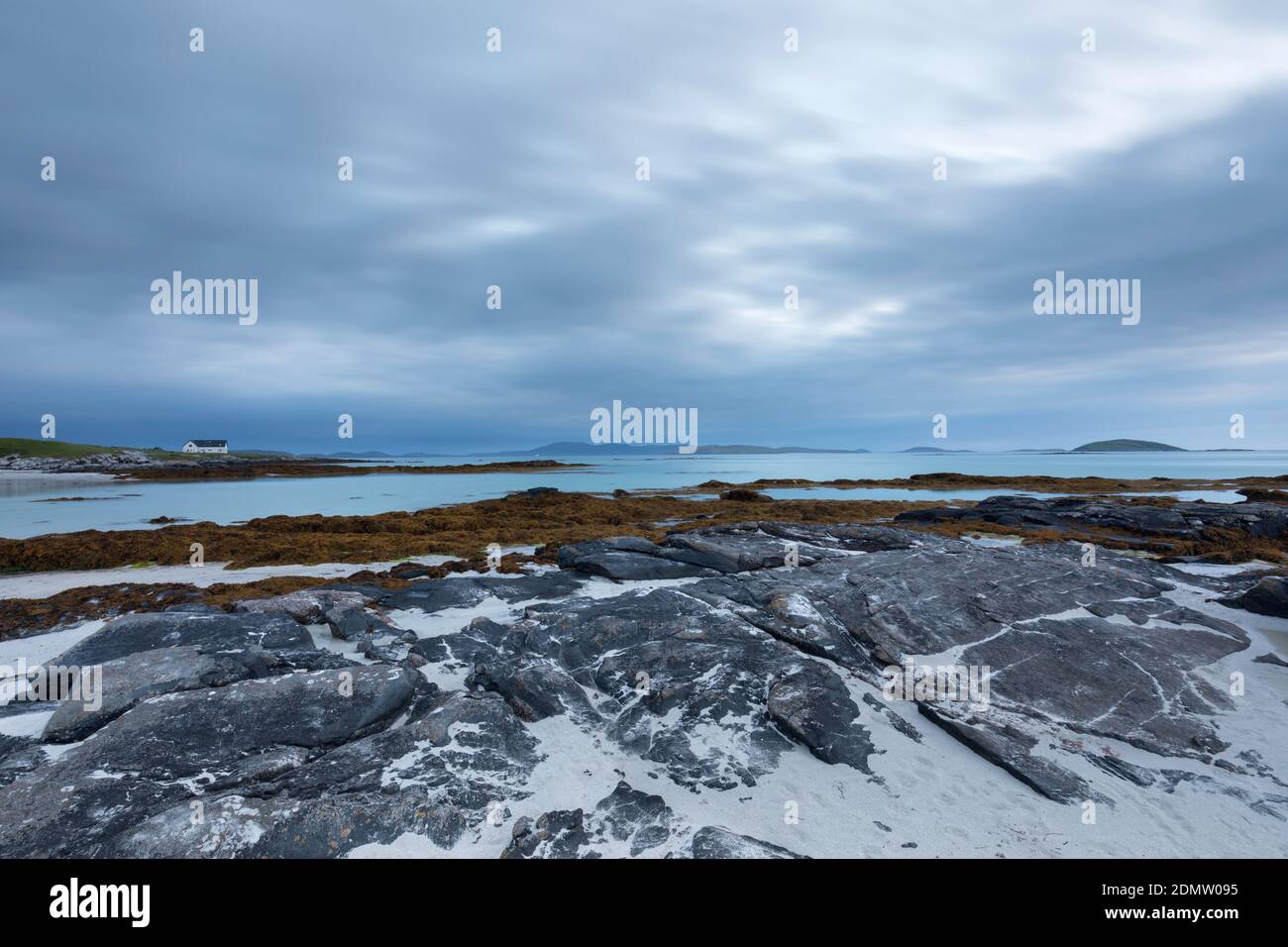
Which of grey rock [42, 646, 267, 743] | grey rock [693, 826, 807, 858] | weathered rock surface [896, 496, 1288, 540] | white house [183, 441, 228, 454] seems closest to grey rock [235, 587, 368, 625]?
grey rock [42, 646, 267, 743]

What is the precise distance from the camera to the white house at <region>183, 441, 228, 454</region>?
6464 inches

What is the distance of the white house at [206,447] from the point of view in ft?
539

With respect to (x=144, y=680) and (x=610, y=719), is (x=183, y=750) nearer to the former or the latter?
(x=144, y=680)

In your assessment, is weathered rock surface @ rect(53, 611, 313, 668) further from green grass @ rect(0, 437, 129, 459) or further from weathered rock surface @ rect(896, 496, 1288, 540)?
green grass @ rect(0, 437, 129, 459)

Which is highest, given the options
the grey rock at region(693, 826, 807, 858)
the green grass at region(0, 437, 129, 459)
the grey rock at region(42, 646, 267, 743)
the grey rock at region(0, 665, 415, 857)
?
the green grass at region(0, 437, 129, 459)

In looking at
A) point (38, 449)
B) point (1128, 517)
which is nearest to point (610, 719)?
point (1128, 517)

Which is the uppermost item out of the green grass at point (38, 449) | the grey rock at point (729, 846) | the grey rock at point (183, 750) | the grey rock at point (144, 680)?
the green grass at point (38, 449)

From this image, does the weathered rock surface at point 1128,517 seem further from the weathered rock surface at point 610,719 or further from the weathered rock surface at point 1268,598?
the weathered rock surface at point 610,719

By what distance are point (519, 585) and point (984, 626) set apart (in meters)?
11.5

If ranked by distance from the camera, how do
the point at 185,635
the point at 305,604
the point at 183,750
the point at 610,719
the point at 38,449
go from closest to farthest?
the point at 183,750 < the point at 610,719 < the point at 185,635 < the point at 305,604 < the point at 38,449

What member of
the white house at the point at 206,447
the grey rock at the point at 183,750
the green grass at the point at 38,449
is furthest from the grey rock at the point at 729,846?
the white house at the point at 206,447

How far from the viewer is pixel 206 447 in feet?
547

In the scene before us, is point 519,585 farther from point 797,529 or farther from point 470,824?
point 797,529

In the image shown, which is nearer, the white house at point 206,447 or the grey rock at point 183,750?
the grey rock at point 183,750
